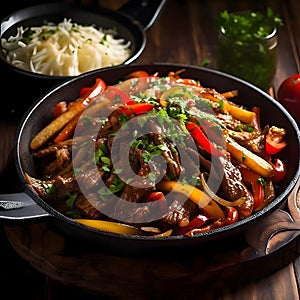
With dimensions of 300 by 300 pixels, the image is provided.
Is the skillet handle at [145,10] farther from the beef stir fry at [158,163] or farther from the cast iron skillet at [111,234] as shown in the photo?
the beef stir fry at [158,163]

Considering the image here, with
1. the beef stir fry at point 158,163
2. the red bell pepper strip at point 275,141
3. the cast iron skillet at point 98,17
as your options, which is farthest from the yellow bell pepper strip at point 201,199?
the cast iron skillet at point 98,17

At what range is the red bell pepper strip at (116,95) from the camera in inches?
145

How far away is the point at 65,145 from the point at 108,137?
0.96ft

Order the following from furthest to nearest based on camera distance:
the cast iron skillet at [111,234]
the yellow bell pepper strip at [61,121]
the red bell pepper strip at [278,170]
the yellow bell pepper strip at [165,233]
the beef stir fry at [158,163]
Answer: the yellow bell pepper strip at [61,121] → the red bell pepper strip at [278,170] → the beef stir fry at [158,163] → the yellow bell pepper strip at [165,233] → the cast iron skillet at [111,234]

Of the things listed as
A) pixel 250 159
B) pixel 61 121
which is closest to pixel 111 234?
pixel 250 159

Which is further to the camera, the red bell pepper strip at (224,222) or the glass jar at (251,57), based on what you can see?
the glass jar at (251,57)

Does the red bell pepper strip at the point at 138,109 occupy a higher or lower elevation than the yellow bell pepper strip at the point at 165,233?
higher

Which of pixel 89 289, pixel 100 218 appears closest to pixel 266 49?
pixel 100 218

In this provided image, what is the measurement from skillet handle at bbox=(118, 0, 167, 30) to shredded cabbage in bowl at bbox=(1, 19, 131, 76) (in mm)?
247

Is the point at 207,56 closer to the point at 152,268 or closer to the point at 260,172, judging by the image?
the point at 260,172

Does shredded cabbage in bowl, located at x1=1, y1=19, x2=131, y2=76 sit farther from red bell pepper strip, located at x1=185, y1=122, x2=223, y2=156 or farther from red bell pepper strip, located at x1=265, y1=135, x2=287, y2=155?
red bell pepper strip, located at x1=265, y1=135, x2=287, y2=155

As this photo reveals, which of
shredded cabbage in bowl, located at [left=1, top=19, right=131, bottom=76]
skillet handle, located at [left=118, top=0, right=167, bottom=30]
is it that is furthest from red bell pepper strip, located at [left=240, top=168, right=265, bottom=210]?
skillet handle, located at [left=118, top=0, right=167, bottom=30]

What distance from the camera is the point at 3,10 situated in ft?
17.7

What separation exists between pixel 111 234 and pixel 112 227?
6.6 inches
